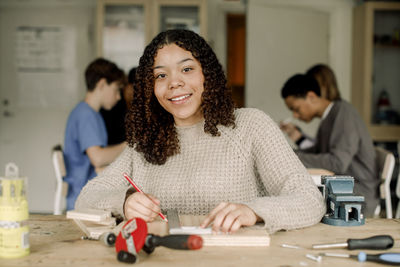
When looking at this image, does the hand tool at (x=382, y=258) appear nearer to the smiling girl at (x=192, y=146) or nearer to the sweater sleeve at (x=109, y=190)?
the smiling girl at (x=192, y=146)

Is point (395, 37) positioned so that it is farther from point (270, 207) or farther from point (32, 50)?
point (270, 207)

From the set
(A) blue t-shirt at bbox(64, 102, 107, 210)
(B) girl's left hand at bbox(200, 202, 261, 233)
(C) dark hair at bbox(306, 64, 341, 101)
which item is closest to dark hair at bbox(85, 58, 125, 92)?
(A) blue t-shirt at bbox(64, 102, 107, 210)

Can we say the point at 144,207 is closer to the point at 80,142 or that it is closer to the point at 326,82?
the point at 80,142

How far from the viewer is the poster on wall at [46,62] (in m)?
5.13

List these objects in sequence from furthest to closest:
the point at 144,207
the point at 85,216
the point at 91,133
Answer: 1. the point at 91,133
2. the point at 144,207
3. the point at 85,216

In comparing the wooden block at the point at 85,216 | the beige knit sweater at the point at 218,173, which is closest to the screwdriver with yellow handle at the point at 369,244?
the beige knit sweater at the point at 218,173

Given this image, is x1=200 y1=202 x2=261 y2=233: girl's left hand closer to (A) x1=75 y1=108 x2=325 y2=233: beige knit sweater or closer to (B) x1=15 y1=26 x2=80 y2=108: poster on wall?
(A) x1=75 y1=108 x2=325 y2=233: beige knit sweater

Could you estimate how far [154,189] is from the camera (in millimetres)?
1636

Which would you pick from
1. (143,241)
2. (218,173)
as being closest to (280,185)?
(218,173)

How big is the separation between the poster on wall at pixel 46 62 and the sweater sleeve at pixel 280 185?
12.7 ft

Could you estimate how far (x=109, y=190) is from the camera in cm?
162

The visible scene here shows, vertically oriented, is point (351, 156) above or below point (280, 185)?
below

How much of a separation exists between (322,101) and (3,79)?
3458mm

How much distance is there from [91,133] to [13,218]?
2.01 m
